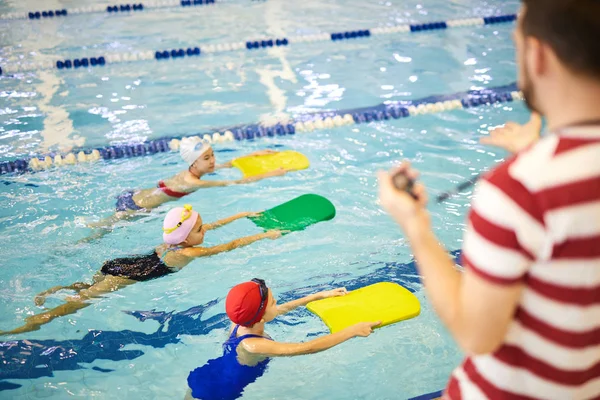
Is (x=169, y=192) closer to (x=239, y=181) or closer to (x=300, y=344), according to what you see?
(x=239, y=181)

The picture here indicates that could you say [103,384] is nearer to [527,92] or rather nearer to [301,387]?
[301,387]

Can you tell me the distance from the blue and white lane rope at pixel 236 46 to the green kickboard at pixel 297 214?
14.4ft

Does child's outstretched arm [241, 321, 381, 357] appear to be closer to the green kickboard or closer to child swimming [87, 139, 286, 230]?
the green kickboard

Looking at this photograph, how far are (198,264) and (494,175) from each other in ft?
10.9

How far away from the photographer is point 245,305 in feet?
9.58

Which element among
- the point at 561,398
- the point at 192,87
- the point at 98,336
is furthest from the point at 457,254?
the point at 192,87

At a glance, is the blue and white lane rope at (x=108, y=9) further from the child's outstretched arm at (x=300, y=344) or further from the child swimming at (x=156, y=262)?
the child's outstretched arm at (x=300, y=344)

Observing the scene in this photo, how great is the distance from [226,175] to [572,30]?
14.7ft

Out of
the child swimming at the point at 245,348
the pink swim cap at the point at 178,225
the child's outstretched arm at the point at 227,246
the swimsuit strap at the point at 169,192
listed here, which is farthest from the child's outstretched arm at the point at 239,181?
the child swimming at the point at 245,348

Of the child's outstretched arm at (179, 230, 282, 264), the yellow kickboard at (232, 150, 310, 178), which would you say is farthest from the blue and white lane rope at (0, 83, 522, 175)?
the child's outstretched arm at (179, 230, 282, 264)

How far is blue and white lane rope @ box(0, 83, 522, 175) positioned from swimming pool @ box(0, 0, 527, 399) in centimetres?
9

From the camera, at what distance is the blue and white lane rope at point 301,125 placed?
17.9 ft

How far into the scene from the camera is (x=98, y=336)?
3496 millimetres

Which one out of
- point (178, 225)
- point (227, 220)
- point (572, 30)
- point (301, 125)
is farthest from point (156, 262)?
point (572, 30)
